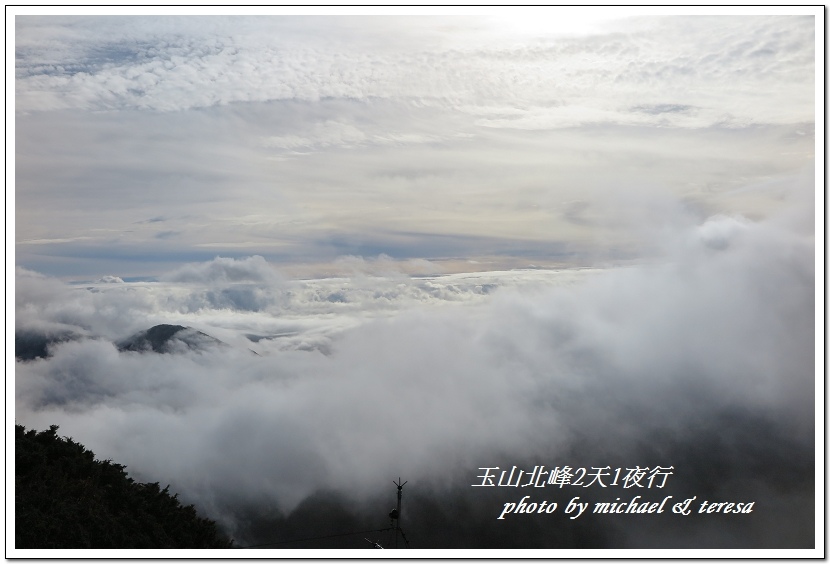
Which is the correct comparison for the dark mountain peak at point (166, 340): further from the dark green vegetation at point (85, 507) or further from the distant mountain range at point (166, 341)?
the dark green vegetation at point (85, 507)

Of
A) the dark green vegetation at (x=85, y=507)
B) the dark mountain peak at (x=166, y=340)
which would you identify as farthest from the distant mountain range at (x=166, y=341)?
the dark green vegetation at (x=85, y=507)

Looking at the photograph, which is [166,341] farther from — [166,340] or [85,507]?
[85,507]

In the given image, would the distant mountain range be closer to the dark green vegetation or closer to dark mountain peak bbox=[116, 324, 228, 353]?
dark mountain peak bbox=[116, 324, 228, 353]

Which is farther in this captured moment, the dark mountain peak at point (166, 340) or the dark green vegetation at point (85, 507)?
the dark mountain peak at point (166, 340)

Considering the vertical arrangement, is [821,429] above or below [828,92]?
below

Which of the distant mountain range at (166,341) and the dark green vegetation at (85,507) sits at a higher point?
the dark green vegetation at (85,507)

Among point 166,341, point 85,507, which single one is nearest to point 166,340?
point 166,341
